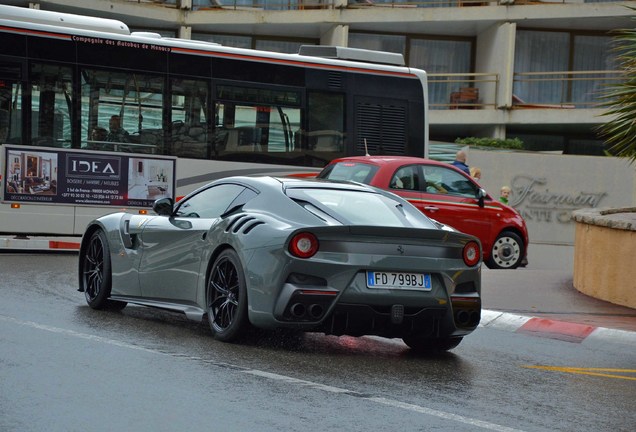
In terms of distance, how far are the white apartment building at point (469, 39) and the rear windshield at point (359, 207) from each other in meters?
27.9

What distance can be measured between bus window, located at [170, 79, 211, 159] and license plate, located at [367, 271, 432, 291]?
11348mm

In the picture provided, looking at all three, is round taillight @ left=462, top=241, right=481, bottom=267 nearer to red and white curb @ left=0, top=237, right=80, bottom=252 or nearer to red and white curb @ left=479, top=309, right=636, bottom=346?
red and white curb @ left=479, top=309, right=636, bottom=346

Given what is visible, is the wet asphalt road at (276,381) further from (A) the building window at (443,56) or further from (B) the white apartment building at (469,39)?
(A) the building window at (443,56)

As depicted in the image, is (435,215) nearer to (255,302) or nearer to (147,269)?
(147,269)

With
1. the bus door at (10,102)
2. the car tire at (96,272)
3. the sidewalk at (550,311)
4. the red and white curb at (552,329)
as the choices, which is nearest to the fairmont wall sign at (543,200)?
the sidewalk at (550,311)

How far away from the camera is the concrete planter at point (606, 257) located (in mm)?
13375

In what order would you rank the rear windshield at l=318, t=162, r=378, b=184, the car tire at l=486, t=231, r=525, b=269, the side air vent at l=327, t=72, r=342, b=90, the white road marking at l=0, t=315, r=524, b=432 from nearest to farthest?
the white road marking at l=0, t=315, r=524, b=432, the rear windshield at l=318, t=162, r=378, b=184, the car tire at l=486, t=231, r=525, b=269, the side air vent at l=327, t=72, r=342, b=90

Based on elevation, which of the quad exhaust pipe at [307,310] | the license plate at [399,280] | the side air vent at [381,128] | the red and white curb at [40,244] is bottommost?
the red and white curb at [40,244]

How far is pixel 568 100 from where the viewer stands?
40844 mm

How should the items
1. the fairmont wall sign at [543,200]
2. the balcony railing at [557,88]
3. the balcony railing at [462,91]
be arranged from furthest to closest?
the balcony railing at [557,88], the balcony railing at [462,91], the fairmont wall sign at [543,200]

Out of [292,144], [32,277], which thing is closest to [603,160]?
[292,144]

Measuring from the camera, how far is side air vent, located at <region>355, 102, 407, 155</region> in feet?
68.8

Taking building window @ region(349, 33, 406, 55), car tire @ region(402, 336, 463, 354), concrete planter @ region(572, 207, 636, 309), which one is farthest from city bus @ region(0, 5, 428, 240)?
building window @ region(349, 33, 406, 55)

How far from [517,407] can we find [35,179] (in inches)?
497
